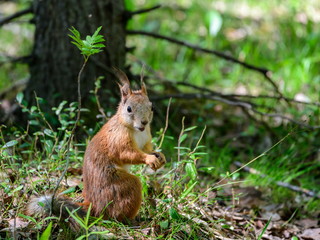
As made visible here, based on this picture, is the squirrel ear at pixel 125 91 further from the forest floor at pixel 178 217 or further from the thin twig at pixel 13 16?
the thin twig at pixel 13 16

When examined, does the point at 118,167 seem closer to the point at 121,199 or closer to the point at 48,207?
the point at 121,199

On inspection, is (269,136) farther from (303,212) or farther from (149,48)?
(149,48)

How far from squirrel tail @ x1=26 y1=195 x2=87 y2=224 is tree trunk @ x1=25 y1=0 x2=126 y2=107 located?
4.57ft

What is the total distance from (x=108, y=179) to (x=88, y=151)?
0.21m

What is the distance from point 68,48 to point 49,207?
65.3 inches

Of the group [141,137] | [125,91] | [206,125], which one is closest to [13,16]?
[125,91]

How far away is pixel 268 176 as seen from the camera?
137 inches

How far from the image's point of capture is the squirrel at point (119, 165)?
7.91 feet

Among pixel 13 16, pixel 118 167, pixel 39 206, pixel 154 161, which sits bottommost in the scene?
pixel 39 206

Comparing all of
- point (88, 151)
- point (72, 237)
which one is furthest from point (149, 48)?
point (72, 237)

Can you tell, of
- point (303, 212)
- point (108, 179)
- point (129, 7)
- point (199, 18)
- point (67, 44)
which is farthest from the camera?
point (199, 18)

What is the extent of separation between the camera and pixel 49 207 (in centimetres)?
230

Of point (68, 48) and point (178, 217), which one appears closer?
point (178, 217)

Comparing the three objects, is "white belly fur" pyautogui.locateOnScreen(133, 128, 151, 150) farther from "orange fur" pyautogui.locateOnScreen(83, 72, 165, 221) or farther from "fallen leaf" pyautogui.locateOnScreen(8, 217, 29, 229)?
"fallen leaf" pyautogui.locateOnScreen(8, 217, 29, 229)
